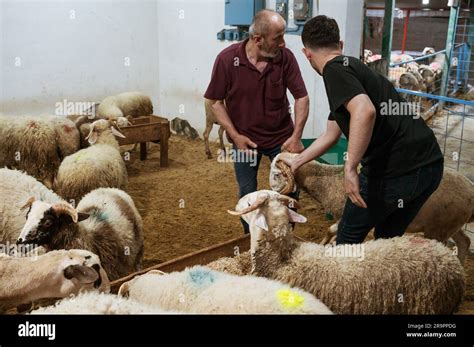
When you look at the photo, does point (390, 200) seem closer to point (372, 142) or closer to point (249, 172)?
point (372, 142)

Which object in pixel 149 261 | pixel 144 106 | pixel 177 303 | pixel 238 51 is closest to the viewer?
pixel 177 303

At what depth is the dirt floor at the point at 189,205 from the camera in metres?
4.62

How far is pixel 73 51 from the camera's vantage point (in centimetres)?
838

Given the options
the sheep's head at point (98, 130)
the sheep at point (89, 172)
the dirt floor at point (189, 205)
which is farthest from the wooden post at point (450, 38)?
the sheep at point (89, 172)

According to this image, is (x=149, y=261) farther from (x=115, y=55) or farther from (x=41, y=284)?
(x=115, y=55)

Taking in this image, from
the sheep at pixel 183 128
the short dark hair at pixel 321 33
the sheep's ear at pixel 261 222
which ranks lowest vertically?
the sheep at pixel 183 128

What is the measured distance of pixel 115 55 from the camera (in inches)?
350

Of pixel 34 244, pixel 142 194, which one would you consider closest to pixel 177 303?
pixel 34 244

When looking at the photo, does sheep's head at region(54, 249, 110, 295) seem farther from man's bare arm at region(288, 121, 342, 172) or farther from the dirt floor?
the dirt floor

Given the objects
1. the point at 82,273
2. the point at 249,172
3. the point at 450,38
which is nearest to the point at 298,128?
the point at 249,172

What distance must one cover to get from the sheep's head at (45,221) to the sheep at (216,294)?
93cm

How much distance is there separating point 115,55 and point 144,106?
1361 mm

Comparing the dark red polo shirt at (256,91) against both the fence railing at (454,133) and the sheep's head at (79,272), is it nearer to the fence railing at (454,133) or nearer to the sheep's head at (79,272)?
the sheep's head at (79,272)

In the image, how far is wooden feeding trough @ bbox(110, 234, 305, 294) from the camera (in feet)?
9.41
